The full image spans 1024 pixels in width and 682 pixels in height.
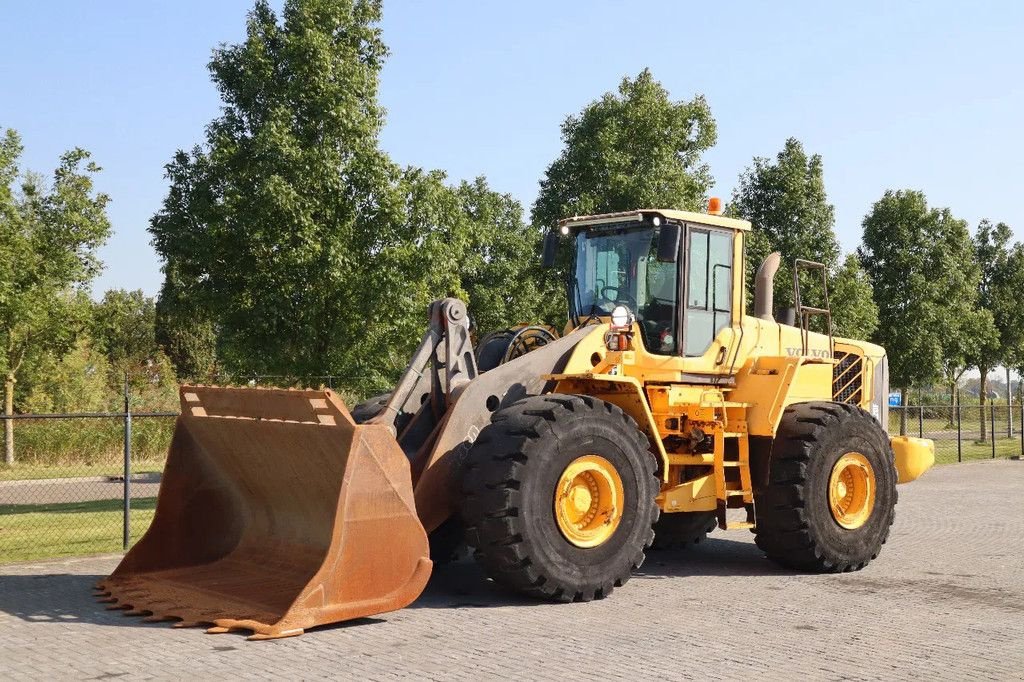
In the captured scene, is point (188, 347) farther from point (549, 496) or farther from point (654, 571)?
point (549, 496)

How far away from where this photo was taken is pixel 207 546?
31.7 feet

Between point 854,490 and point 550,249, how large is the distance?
379 cm

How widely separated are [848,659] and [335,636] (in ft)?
10.8

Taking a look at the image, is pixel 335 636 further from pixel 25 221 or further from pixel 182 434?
pixel 25 221

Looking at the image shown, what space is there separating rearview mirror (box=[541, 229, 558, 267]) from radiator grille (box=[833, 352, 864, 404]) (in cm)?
363

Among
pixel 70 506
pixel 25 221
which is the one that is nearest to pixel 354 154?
pixel 70 506

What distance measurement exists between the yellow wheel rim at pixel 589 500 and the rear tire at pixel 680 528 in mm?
2886

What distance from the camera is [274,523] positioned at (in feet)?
30.3

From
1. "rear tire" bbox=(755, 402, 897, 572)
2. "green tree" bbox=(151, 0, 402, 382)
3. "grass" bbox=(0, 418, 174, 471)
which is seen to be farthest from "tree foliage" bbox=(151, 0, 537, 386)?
"rear tire" bbox=(755, 402, 897, 572)

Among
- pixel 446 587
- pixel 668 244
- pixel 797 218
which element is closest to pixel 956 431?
pixel 797 218

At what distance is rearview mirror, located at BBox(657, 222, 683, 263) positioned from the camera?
9.98 m

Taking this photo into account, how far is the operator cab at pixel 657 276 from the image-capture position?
10.5 m

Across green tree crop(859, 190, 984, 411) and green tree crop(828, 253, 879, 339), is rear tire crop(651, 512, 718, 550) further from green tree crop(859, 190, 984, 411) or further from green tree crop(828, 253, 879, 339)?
green tree crop(859, 190, 984, 411)

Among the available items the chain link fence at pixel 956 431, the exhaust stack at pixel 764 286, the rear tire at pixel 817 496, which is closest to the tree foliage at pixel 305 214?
the exhaust stack at pixel 764 286
